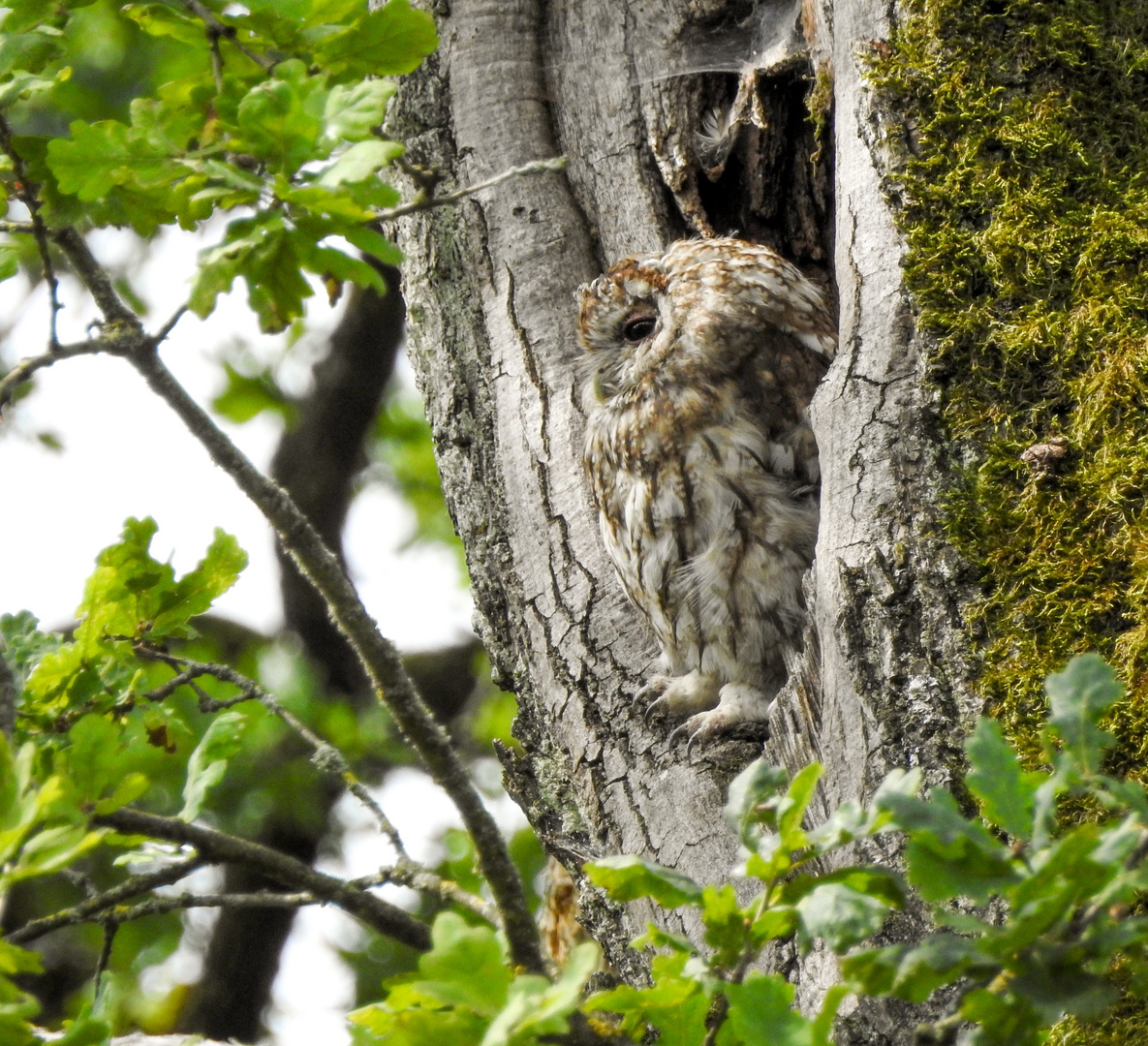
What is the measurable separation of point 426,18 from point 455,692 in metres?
4.06

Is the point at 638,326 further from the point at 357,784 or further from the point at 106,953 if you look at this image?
the point at 106,953

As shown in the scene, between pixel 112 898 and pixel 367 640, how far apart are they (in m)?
0.50

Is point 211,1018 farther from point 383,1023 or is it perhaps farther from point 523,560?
point 383,1023

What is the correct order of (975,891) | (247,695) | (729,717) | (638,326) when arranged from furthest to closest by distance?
(638,326)
(729,717)
(247,695)
(975,891)

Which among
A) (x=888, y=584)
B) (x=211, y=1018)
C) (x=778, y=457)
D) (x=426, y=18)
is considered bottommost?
(x=211, y=1018)

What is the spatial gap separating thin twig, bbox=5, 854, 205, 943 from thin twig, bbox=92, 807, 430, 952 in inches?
2.2

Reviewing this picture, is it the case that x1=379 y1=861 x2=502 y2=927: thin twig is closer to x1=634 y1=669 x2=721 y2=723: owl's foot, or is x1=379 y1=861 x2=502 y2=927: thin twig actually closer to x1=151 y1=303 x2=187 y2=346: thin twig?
x1=634 y1=669 x2=721 y2=723: owl's foot

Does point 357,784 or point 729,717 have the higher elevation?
point 729,717

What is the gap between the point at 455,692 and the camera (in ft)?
17.2

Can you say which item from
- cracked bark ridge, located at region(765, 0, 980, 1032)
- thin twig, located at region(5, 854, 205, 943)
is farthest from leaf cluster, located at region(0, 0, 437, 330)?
cracked bark ridge, located at region(765, 0, 980, 1032)

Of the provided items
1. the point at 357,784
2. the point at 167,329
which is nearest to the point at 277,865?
the point at 357,784

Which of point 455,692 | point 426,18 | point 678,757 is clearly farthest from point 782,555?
point 455,692

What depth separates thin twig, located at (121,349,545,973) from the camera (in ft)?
4.22

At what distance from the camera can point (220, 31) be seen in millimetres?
1357
